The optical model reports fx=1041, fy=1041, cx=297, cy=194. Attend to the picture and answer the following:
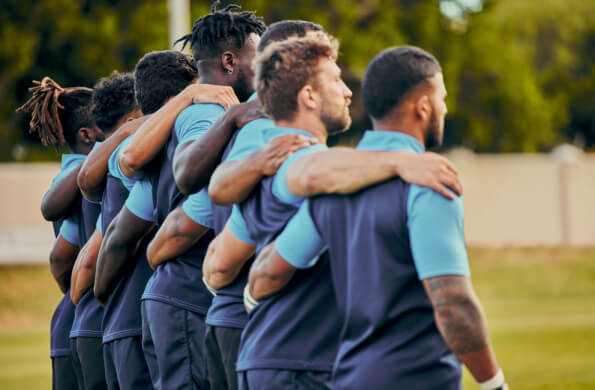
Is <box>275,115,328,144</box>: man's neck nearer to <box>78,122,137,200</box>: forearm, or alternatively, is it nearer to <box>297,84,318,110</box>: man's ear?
<box>297,84,318,110</box>: man's ear

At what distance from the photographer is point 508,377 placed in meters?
12.6

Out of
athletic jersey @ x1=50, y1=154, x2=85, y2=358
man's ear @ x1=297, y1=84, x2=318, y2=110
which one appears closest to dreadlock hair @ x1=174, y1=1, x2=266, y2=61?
man's ear @ x1=297, y1=84, x2=318, y2=110

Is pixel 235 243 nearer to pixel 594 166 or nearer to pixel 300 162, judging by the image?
pixel 300 162

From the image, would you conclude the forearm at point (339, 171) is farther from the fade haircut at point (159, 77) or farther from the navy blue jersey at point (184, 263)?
the fade haircut at point (159, 77)

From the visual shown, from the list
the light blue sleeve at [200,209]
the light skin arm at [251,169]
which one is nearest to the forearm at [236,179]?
the light skin arm at [251,169]

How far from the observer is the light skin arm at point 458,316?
2910 mm

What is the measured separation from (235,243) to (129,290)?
1.44m

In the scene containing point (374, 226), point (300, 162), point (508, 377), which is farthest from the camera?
point (508, 377)

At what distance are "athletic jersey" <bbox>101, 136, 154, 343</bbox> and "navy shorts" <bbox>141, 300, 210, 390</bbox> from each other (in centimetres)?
51

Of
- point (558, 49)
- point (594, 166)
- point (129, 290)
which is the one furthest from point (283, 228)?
point (558, 49)

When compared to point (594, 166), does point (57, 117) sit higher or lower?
higher

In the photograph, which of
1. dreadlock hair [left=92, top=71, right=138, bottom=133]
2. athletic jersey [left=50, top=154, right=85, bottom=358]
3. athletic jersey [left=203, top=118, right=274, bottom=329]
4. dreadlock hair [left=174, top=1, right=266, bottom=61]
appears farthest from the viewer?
athletic jersey [left=50, top=154, right=85, bottom=358]

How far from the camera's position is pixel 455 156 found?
2975cm

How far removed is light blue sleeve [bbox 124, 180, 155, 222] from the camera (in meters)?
4.84
